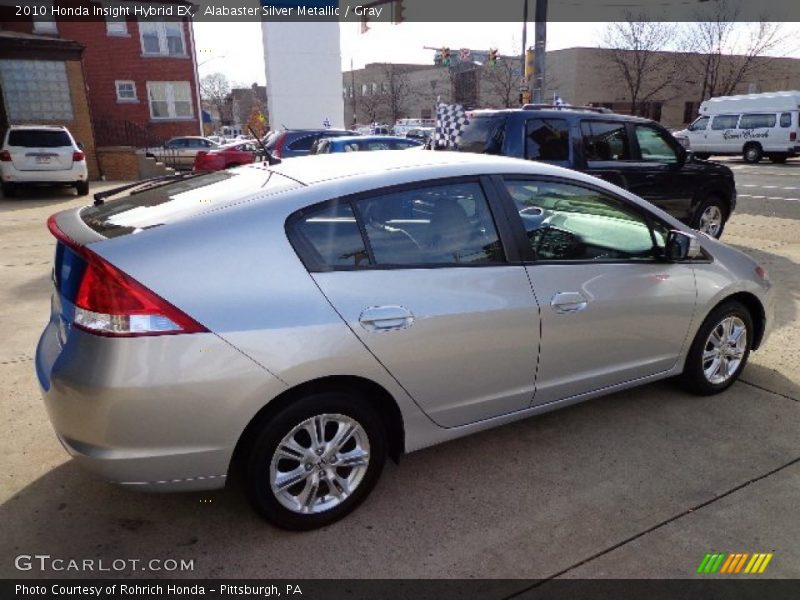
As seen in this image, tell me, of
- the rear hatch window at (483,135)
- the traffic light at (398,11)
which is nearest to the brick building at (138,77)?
the traffic light at (398,11)

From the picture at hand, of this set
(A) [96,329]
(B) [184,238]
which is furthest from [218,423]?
(B) [184,238]

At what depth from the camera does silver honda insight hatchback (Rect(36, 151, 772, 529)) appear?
2.14 metres

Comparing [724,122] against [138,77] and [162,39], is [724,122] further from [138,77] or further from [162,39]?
[138,77]

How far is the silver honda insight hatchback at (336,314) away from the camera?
7.01 ft

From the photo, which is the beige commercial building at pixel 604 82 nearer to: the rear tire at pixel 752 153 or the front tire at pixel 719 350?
the rear tire at pixel 752 153

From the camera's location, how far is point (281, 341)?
2.23 metres

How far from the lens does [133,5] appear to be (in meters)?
27.4

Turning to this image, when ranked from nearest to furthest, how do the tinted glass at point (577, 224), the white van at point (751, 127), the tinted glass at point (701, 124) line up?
1. the tinted glass at point (577, 224)
2. the white van at point (751, 127)
3. the tinted glass at point (701, 124)

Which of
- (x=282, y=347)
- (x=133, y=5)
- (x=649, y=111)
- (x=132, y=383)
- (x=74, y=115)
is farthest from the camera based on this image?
(x=649, y=111)

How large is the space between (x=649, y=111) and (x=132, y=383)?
165 ft

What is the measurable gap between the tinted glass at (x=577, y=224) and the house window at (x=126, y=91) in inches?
1172

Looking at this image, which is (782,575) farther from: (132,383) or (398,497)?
(132,383)

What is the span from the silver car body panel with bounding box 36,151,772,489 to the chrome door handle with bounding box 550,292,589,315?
31 mm
